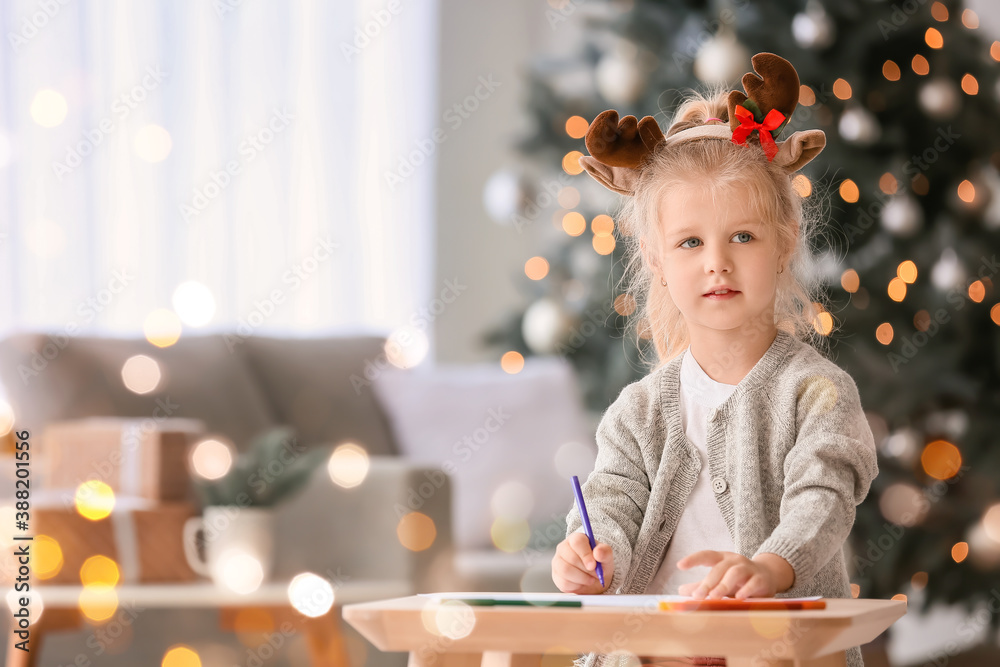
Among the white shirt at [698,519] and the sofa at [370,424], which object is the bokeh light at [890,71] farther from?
the white shirt at [698,519]

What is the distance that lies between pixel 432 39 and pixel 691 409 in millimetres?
2717

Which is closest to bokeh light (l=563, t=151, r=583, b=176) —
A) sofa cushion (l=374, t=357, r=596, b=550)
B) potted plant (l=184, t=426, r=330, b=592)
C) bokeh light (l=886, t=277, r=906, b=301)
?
sofa cushion (l=374, t=357, r=596, b=550)

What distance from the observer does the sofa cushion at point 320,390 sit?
2.18 metres

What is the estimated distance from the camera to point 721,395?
821mm

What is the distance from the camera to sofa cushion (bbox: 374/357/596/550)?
210 centimetres

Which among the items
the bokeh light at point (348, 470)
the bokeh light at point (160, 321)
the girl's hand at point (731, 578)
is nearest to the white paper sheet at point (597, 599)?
the girl's hand at point (731, 578)

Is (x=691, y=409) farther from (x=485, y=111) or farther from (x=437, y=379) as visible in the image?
(x=485, y=111)

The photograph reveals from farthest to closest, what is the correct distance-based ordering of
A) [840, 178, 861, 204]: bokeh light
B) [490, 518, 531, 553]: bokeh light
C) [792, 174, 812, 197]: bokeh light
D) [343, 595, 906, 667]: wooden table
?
[490, 518, 531, 553]: bokeh light
[840, 178, 861, 204]: bokeh light
[792, 174, 812, 197]: bokeh light
[343, 595, 906, 667]: wooden table

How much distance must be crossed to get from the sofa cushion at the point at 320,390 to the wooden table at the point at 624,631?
5.12 ft

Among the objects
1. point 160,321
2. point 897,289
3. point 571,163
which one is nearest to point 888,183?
point 897,289

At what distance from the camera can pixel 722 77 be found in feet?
6.15

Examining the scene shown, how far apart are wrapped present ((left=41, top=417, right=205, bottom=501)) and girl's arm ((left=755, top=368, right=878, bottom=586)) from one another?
1191 mm

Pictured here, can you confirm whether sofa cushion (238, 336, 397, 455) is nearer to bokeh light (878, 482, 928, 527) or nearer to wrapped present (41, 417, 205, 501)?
wrapped present (41, 417, 205, 501)

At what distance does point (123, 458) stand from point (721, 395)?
1220 millimetres
